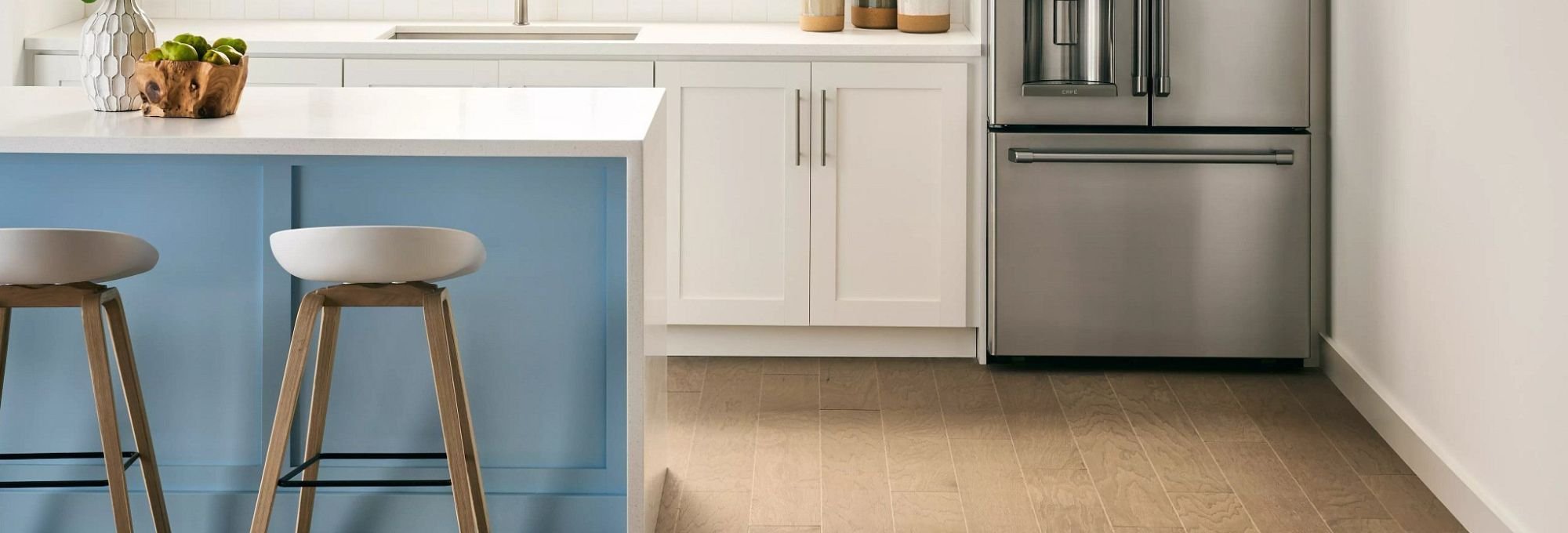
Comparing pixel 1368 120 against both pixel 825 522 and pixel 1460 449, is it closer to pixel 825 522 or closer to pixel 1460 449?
pixel 1460 449

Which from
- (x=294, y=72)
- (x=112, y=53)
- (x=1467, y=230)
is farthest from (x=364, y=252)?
(x=1467, y=230)

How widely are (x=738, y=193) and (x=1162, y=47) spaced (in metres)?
1.16

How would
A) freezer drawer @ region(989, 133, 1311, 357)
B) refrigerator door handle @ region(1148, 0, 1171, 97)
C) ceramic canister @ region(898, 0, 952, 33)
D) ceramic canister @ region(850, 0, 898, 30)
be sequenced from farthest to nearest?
1. ceramic canister @ region(850, 0, 898, 30)
2. ceramic canister @ region(898, 0, 952, 33)
3. freezer drawer @ region(989, 133, 1311, 357)
4. refrigerator door handle @ region(1148, 0, 1171, 97)

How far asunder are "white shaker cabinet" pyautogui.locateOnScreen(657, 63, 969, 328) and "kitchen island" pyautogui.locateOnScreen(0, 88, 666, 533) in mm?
1212

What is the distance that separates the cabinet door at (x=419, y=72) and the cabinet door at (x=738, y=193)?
48 cm

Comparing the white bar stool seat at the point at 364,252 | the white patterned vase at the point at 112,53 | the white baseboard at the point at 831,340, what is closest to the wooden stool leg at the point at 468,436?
the white bar stool seat at the point at 364,252

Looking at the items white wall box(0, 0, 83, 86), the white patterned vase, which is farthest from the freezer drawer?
white wall box(0, 0, 83, 86)

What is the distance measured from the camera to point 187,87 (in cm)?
252

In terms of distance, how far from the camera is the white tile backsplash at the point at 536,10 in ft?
14.8

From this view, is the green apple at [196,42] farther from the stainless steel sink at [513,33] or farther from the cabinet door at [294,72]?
the stainless steel sink at [513,33]

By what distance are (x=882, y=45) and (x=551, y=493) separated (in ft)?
5.63

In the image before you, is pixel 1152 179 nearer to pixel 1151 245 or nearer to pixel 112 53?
pixel 1151 245

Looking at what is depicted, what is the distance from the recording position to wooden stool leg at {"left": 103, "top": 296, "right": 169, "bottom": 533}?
2.36 m

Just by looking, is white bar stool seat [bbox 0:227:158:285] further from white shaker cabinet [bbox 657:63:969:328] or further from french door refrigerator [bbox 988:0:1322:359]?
french door refrigerator [bbox 988:0:1322:359]
